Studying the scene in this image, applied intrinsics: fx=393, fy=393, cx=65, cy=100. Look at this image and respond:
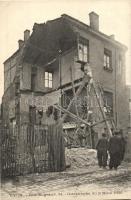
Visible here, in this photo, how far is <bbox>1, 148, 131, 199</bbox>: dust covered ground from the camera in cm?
394

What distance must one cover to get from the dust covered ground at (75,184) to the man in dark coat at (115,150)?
97 millimetres

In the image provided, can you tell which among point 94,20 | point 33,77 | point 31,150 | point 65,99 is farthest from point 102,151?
point 94,20

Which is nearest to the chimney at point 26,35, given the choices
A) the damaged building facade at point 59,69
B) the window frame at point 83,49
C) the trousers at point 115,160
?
the damaged building facade at point 59,69

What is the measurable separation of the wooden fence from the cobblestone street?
21cm

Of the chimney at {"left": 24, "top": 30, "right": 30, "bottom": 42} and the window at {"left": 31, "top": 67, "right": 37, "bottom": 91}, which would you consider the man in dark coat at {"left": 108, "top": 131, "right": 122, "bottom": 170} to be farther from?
the chimney at {"left": 24, "top": 30, "right": 30, "bottom": 42}

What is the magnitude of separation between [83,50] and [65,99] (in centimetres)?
73

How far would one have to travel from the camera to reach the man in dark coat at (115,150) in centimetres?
456

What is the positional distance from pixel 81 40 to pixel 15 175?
2.14m

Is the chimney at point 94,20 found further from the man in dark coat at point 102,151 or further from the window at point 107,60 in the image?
the man in dark coat at point 102,151

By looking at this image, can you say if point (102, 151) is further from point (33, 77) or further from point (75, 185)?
point (33, 77)

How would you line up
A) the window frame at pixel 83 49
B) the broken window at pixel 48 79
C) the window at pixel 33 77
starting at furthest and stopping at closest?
the window frame at pixel 83 49
the broken window at pixel 48 79
the window at pixel 33 77

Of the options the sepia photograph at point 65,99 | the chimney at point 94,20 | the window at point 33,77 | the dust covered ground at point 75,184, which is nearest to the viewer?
the dust covered ground at point 75,184

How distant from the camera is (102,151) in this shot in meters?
4.68

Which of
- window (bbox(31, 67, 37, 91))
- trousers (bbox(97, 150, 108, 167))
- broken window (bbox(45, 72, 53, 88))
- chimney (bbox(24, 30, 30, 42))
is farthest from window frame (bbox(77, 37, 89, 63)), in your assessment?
trousers (bbox(97, 150, 108, 167))
